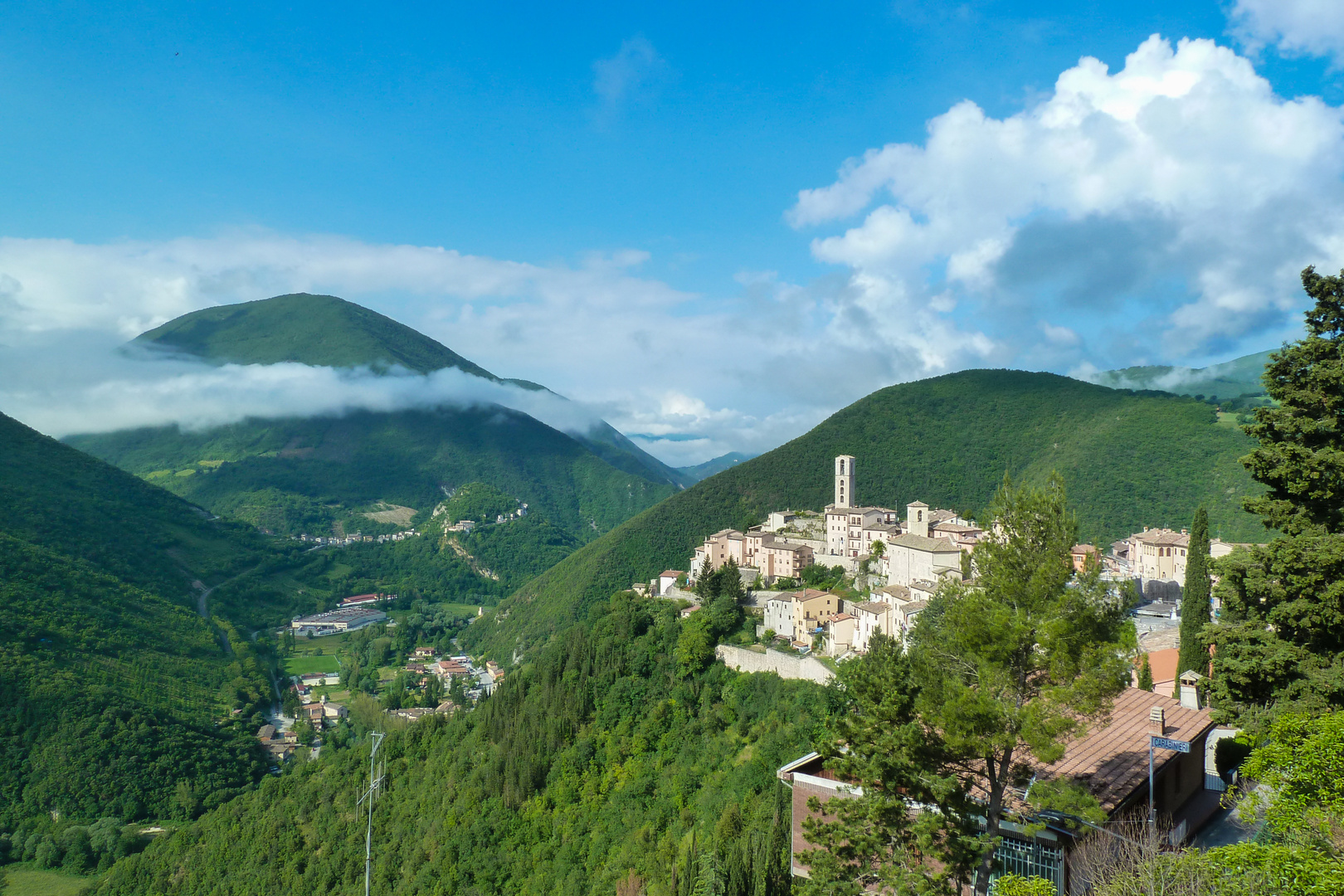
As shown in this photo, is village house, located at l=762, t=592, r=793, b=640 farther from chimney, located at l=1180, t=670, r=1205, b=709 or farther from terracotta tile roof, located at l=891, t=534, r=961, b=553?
chimney, located at l=1180, t=670, r=1205, b=709

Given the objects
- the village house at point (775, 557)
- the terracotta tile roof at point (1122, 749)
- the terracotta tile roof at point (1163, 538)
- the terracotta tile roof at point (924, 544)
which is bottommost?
the terracotta tile roof at point (1122, 749)

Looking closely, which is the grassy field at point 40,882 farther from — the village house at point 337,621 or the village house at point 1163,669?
the village house at point 1163,669

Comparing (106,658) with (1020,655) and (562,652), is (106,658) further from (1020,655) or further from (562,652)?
(1020,655)

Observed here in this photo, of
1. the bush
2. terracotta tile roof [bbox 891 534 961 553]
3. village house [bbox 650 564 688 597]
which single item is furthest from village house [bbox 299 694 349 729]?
the bush

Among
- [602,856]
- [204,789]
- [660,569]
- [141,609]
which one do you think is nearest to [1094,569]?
[602,856]

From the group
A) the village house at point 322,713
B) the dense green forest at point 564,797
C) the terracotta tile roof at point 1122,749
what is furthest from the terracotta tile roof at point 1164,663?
the village house at point 322,713

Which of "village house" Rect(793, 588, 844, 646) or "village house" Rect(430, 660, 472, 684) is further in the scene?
"village house" Rect(430, 660, 472, 684)
